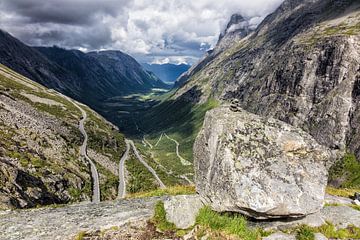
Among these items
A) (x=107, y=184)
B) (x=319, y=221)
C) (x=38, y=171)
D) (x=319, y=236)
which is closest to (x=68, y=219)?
(x=319, y=236)

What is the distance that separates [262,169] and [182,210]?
6.18 metres

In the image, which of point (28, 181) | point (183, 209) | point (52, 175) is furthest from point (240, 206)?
point (52, 175)

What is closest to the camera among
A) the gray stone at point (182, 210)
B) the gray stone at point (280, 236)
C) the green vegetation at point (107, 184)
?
the gray stone at point (280, 236)

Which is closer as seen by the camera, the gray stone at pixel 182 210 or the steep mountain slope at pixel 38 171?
the gray stone at pixel 182 210

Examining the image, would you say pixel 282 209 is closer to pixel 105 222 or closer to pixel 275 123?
pixel 275 123

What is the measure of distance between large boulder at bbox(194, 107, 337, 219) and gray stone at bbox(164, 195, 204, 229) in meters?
1.31

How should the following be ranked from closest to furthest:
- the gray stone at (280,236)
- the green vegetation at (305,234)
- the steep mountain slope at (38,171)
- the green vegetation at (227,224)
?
the green vegetation at (227,224) → the green vegetation at (305,234) → the gray stone at (280,236) → the steep mountain slope at (38,171)

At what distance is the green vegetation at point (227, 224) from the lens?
792 inches

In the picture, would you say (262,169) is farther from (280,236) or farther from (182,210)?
(182,210)

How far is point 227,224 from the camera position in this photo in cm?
2062

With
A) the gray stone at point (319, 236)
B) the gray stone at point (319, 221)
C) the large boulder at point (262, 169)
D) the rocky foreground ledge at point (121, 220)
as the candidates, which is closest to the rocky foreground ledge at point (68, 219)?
the rocky foreground ledge at point (121, 220)

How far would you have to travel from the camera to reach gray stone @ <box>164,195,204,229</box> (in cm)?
2120

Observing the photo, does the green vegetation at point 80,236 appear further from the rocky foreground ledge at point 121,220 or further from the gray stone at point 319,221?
the gray stone at point 319,221

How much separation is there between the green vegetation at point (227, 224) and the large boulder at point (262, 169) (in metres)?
0.99
